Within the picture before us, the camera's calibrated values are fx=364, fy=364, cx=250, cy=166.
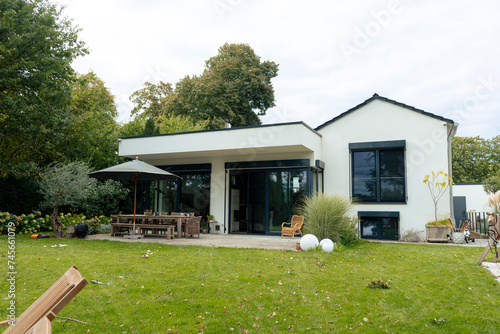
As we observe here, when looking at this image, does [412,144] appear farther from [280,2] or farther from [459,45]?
[280,2]

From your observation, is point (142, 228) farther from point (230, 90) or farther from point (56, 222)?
point (230, 90)

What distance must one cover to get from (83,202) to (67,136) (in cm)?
253

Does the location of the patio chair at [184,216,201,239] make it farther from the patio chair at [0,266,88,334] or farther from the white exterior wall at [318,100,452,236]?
the patio chair at [0,266,88,334]

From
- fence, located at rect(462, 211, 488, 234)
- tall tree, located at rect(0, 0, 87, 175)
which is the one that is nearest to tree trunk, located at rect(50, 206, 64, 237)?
tall tree, located at rect(0, 0, 87, 175)

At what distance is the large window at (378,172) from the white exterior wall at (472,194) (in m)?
14.1

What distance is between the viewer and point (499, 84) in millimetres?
10859

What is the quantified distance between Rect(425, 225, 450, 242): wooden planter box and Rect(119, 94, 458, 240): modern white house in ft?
2.52

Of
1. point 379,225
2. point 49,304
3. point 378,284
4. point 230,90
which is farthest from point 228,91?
point 49,304

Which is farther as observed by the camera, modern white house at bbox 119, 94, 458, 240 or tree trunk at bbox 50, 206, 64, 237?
modern white house at bbox 119, 94, 458, 240

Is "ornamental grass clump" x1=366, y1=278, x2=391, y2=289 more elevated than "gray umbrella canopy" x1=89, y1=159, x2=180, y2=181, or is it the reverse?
"gray umbrella canopy" x1=89, y1=159, x2=180, y2=181

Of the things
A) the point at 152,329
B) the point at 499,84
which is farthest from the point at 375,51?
the point at 152,329

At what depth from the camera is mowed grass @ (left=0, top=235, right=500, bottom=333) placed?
11.8 feet

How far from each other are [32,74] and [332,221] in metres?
10.0

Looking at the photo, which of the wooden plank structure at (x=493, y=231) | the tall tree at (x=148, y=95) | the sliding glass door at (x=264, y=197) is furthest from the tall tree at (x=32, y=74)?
the tall tree at (x=148, y=95)
